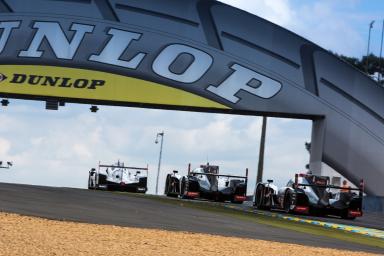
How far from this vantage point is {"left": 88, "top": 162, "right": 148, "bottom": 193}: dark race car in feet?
124

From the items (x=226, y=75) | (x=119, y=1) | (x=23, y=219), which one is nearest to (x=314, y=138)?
(x=226, y=75)

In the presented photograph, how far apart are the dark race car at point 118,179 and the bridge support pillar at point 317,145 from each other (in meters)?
8.09

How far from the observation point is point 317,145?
36.2 metres

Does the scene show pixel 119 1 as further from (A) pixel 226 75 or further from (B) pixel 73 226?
(B) pixel 73 226

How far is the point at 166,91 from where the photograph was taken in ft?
114

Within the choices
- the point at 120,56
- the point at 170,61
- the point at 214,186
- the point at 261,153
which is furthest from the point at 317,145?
the point at 261,153

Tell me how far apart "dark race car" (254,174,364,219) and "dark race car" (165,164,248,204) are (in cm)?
572

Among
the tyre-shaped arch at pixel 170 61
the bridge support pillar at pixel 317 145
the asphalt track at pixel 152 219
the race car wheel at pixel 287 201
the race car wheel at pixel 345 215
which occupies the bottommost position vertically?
the asphalt track at pixel 152 219

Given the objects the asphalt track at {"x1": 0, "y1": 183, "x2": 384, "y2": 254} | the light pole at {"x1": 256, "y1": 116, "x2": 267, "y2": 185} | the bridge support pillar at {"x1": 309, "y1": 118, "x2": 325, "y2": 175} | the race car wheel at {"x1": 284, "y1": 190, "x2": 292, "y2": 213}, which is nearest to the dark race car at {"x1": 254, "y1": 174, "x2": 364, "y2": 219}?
the race car wheel at {"x1": 284, "y1": 190, "x2": 292, "y2": 213}

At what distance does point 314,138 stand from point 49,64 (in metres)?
12.3

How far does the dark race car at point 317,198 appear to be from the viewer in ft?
79.4

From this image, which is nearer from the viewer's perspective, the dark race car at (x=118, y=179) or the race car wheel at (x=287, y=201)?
the race car wheel at (x=287, y=201)

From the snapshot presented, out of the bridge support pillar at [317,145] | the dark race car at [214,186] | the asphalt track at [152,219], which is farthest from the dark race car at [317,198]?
the bridge support pillar at [317,145]

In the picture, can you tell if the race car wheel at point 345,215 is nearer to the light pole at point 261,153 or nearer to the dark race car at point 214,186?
the dark race car at point 214,186
